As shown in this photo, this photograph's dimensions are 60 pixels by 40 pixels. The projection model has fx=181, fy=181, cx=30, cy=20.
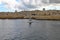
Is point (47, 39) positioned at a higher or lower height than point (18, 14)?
higher

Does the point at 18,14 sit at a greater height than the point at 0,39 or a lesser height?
lesser

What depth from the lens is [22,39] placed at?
1571 inches

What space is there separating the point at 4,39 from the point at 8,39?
2.90ft

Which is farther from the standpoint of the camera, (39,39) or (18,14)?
(18,14)

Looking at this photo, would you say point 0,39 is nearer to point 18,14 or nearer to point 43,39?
point 43,39

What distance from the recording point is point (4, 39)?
40.1m

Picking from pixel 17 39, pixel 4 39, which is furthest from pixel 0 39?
pixel 17 39

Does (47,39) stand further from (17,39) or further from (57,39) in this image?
(17,39)

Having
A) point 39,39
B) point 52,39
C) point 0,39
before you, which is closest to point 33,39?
point 39,39

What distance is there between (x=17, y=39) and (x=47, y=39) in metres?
6.58

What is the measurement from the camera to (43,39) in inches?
1554

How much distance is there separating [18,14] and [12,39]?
158 m

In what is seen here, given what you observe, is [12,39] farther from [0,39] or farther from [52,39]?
[52,39]

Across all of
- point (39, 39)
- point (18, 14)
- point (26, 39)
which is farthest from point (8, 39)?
point (18, 14)
